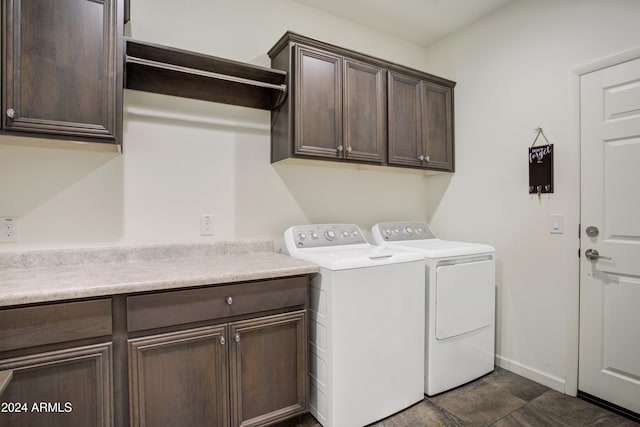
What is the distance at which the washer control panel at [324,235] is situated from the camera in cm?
221

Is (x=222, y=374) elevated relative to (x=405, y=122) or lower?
lower

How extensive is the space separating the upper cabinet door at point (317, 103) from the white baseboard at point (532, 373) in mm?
1929

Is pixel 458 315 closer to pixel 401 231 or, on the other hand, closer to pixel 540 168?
pixel 401 231

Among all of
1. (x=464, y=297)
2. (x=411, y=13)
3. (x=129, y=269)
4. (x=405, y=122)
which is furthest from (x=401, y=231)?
(x=129, y=269)

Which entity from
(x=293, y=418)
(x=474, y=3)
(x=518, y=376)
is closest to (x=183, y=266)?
(x=293, y=418)

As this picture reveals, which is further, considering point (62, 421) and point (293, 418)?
point (293, 418)

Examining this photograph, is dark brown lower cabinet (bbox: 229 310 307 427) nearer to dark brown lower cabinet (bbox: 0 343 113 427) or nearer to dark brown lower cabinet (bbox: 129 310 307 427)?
dark brown lower cabinet (bbox: 129 310 307 427)

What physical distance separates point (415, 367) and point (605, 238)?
1352mm

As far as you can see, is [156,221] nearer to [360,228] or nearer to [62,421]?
[62,421]

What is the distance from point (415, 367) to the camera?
6.61ft

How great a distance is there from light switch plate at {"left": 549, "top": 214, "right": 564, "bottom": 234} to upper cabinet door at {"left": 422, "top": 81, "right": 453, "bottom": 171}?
0.85 meters

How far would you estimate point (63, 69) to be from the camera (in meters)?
1.47

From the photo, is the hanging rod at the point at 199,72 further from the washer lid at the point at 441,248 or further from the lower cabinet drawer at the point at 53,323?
the washer lid at the point at 441,248

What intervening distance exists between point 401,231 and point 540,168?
1036 millimetres
